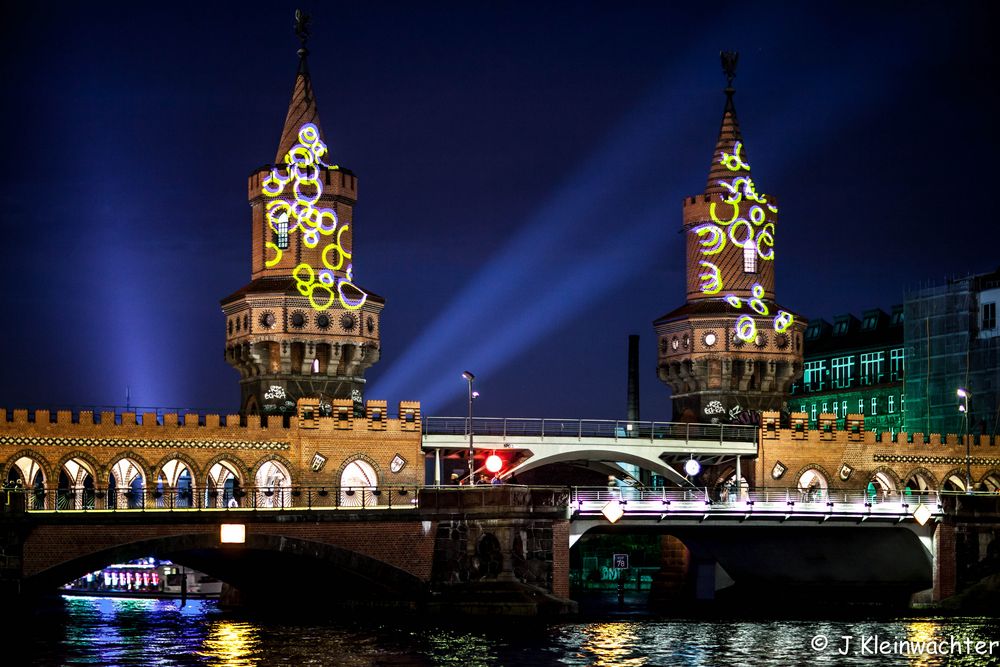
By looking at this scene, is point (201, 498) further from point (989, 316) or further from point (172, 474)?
point (989, 316)

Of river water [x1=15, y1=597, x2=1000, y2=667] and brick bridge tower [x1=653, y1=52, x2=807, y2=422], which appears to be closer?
river water [x1=15, y1=597, x2=1000, y2=667]

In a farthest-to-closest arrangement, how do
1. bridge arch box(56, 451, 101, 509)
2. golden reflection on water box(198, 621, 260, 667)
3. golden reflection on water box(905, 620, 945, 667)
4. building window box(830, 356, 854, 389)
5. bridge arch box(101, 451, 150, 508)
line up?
building window box(830, 356, 854, 389) → bridge arch box(101, 451, 150, 508) → bridge arch box(56, 451, 101, 509) → golden reflection on water box(905, 620, 945, 667) → golden reflection on water box(198, 621, 260, 667)

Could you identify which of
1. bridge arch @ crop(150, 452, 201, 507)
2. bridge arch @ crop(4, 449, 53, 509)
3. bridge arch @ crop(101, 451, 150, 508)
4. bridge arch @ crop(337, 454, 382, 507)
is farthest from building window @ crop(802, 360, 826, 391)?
bridge arch @ crop(4, 449, 53, 509)

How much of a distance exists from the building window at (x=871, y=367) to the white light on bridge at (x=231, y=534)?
9232 centimetres

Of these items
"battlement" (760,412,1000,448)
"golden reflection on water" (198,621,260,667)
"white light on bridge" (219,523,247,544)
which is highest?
"battlement" (760,412,1000,448)

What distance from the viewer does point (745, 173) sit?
133 meters

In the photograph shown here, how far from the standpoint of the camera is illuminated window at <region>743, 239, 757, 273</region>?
130 metres

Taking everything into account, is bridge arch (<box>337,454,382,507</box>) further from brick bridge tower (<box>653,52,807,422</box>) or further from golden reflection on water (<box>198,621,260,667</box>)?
brick bridge tower (<box>653,52,807,422</box>)

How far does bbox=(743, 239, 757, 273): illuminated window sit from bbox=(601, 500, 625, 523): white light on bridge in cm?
4149

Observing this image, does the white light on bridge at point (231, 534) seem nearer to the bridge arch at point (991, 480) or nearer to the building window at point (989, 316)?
the bridge arch at point (991, 480)

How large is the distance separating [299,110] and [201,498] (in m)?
35.5

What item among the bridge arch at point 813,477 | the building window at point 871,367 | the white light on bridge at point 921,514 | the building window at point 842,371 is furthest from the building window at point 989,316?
the white light on bridge at point 921,514

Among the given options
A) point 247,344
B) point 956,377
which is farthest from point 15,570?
point 956,377

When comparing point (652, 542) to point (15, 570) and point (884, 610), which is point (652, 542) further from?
point (15, 570)
